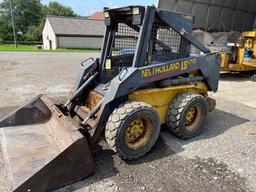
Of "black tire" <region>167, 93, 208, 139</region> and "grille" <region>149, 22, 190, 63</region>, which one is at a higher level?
"grille" <region>149, 22, 190, 63</region>

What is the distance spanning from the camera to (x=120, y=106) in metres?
3.09

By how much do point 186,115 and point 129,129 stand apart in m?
1.05

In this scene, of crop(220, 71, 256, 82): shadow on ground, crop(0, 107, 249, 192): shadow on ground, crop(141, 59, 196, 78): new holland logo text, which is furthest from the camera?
crop(220, 71, 256, 82): shadow on ground

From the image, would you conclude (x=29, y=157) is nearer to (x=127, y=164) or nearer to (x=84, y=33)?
(x=127, y=164)

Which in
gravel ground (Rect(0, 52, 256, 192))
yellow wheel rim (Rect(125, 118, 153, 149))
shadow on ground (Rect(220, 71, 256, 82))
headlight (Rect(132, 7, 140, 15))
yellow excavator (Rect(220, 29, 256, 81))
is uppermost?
headlight (Rect(132, 7, 140, 15))

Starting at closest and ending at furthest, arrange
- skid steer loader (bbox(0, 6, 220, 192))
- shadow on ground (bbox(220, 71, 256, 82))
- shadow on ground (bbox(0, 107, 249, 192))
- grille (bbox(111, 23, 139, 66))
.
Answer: skid steer loader (bbox(0, 6, 220, 192)) → shadow on ground (bbox(0, 107, 249, 192)) → grille (bbox(111, 23, 139, 66)) → shadow on ground (bbox(220, 71, 256, 82))

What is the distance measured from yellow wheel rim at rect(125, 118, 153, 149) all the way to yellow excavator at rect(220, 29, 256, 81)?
678 cm

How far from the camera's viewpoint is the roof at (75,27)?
34.0m

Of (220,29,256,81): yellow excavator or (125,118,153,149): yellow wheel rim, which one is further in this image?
(220,29,256,81): yellow excavator

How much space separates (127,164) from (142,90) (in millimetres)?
1041

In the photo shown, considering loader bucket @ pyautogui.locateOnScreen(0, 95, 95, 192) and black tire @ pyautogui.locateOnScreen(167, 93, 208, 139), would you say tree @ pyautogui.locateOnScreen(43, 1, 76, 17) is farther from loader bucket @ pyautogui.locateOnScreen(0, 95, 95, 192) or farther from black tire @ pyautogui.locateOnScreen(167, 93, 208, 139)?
black tire @ pyautogui.locateOnScreen(167, 93, 208, 139)

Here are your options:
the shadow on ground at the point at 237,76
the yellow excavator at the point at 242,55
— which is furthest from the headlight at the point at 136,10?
the shadow on ground at the point at 237,76

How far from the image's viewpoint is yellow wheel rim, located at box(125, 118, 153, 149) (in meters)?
3.20

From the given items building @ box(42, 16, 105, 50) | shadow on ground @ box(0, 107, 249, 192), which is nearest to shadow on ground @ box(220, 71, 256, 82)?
shadow on ground @ box(0, 107, 249, 192)
